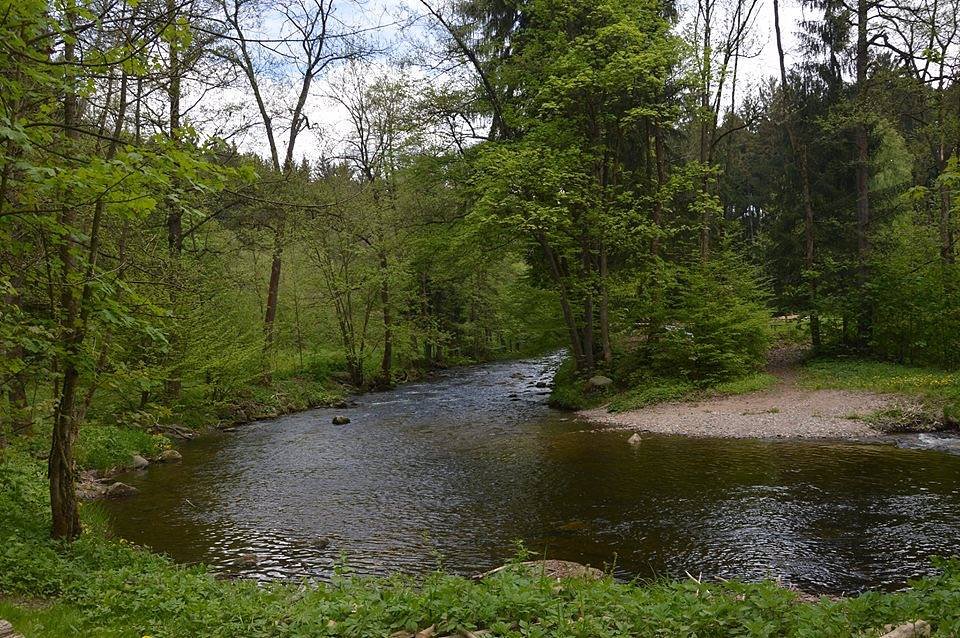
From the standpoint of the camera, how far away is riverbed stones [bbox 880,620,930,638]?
13.6ft

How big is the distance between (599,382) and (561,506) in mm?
10976

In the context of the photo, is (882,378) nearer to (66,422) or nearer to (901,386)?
(901,386)

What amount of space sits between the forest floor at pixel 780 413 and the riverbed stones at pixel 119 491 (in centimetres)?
1151

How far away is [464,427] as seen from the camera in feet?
56.9

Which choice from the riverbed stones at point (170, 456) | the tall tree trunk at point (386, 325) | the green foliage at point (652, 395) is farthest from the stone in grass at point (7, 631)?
the tall tree trunk at point (386, 325)

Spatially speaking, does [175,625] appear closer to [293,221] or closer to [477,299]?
[293,221]

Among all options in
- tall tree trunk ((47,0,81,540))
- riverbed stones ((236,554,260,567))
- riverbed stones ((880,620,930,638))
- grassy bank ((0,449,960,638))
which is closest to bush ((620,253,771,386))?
grassy bank ((0,449,960,638))

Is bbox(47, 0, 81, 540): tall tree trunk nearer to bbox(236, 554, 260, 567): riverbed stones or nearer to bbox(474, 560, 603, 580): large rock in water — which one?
bbox(236, 554, 260, 567): riverbed stones

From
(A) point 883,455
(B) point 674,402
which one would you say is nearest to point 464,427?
(B) point 674,402

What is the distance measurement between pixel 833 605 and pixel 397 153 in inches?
1092

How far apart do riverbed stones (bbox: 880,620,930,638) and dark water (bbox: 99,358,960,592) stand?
2558mm

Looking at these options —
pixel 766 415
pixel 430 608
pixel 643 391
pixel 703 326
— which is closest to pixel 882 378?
pixel 766 415

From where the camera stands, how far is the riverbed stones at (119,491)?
432 inches

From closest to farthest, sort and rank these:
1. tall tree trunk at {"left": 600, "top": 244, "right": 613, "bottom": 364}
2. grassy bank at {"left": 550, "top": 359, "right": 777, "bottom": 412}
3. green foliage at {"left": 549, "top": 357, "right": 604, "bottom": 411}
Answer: grassy bank at {"left": 550, "top": 359, "right": 777, "bottom": 412} → green foliage at {"left": 549, "top": 357, "right": 604, "bottom": 411} → tall tree trunk at {"left": 600, "top": 244, "right": 613, "bottom": 364}
